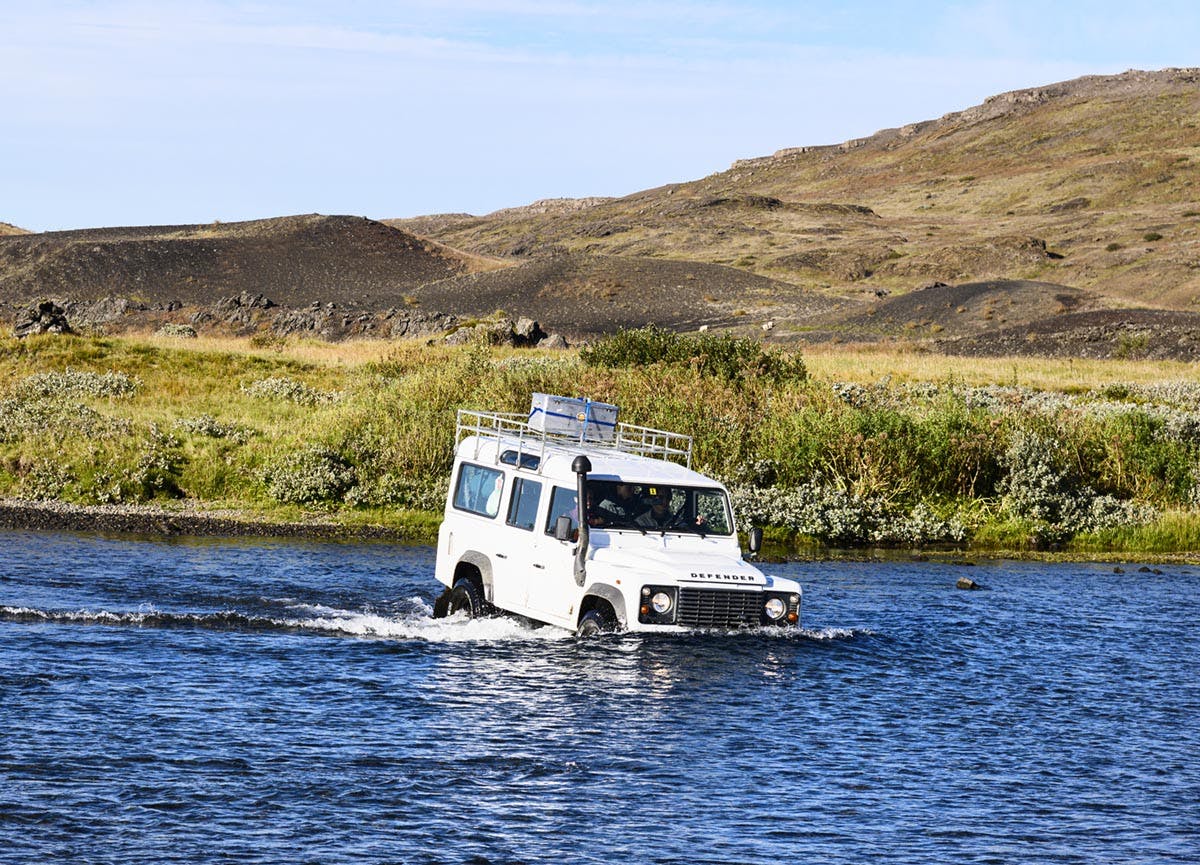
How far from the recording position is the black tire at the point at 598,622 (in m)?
17.7

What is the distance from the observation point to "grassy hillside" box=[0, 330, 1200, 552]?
33719 millimetres

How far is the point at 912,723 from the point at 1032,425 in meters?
23.2

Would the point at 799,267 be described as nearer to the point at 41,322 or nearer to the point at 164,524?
the point at 41,322

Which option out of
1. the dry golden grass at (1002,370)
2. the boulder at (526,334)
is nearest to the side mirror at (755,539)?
the dry golden grass at (1002,370)

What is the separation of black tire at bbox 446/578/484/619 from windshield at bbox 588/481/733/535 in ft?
7.11

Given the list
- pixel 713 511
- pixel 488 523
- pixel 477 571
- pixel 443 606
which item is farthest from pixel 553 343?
pixel 713 511

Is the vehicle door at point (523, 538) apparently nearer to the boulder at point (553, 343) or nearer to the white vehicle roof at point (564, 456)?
the white vehicle roof at point (564, 456)

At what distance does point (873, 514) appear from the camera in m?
33.4

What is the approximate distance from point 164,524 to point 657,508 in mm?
16182

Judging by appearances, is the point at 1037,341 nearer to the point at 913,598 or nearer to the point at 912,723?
the point at 913,598

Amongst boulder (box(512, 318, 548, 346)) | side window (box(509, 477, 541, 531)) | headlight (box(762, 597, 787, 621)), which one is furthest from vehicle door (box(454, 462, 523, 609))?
boulder (box(512, 318, 548, 346))

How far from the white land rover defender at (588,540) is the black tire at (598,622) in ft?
0.06

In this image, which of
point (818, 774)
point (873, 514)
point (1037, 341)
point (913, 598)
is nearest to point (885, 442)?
point (873, 514)

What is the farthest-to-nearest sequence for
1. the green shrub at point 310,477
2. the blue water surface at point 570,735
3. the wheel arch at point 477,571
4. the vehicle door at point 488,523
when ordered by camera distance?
the green shrub at point 310,477 → the wheel arch at point 477,571 → the vehicle door at point 488,523 → the blue water surface at point 570,735
